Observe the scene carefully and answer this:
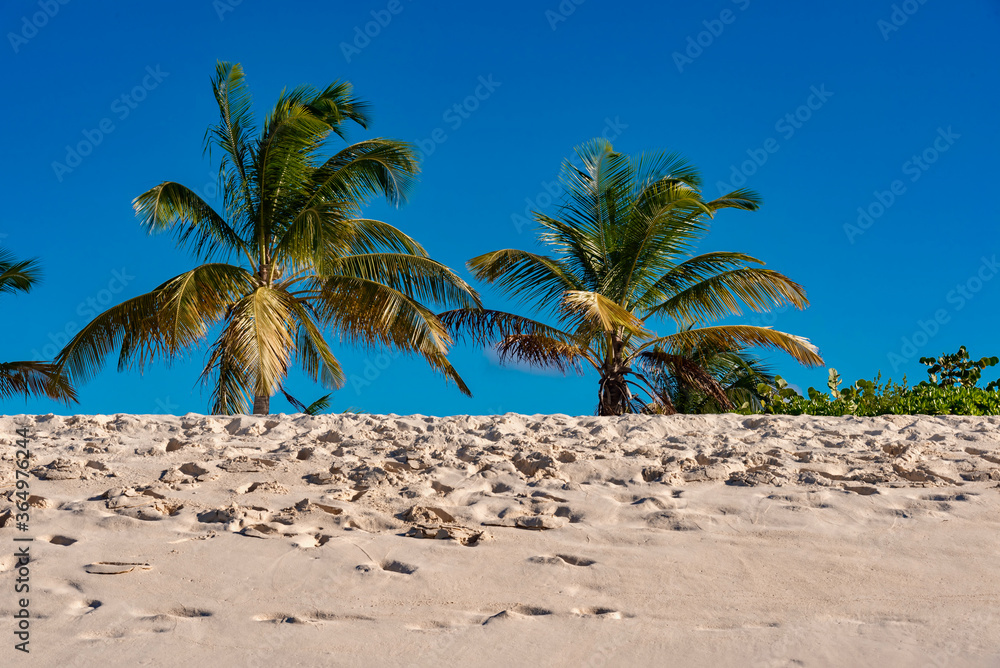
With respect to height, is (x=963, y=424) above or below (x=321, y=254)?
below

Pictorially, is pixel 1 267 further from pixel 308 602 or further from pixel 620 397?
pixel 308 602

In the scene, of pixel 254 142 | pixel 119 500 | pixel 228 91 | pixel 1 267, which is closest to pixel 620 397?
pixel 254 142

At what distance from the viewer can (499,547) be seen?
407 centimetres

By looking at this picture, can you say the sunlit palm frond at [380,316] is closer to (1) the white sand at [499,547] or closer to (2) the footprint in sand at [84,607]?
(1) the white sand at [499,547]

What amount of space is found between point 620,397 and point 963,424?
239 inches

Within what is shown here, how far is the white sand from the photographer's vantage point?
→ 10.4 feet

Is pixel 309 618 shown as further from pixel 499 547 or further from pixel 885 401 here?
pixel 885 401

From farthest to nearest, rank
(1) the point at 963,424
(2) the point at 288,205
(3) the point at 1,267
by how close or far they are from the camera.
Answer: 1. (3) the point at 1,267
2. (2) the point at 288,205
3. (1) the point at 963,424

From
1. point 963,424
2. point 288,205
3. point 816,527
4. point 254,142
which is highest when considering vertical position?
point 254,142

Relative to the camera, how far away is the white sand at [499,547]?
318 cm

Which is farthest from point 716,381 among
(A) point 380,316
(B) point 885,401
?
(A) point 380,316

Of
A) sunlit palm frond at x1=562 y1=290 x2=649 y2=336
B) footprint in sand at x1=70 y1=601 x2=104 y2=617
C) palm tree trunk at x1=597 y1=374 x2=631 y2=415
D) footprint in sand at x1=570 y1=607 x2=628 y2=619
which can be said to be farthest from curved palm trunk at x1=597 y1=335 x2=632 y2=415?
footprint in sand at x1=70 y1=601 x2=104 y2=617

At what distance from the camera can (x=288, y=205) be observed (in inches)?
489

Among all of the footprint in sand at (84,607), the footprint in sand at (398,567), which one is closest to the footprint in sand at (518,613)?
the footprint in sand at (398,567)
